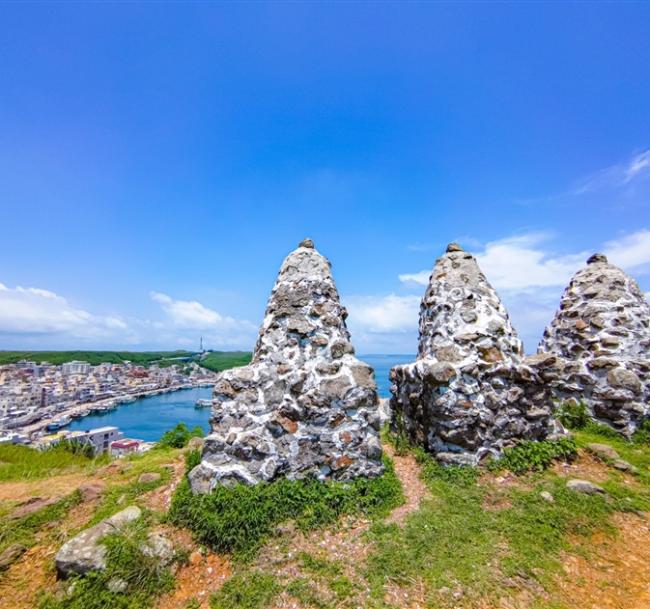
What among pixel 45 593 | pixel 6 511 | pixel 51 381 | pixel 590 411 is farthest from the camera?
pixel 51 381

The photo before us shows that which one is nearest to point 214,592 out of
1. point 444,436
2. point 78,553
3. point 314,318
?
point 78,553

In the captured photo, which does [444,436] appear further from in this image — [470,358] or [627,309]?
[627,309]

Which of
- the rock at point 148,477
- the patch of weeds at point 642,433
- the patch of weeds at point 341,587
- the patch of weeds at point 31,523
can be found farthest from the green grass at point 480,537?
the patch of weeds at point 31,523

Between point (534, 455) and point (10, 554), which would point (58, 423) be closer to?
point (10, 554)

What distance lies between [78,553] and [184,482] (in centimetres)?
170

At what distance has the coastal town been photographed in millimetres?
40906

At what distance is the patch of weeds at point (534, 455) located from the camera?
20.1 feet

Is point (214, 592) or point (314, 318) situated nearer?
point (214, 592)

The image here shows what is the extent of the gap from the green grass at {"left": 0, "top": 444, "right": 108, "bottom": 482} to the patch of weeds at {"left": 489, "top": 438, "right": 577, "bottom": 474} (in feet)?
29.1

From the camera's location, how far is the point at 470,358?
679 cm

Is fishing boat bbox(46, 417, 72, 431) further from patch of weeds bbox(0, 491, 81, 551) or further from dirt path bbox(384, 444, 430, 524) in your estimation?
dirt path bbox(384, 444, 430, 524)

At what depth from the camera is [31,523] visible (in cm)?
494

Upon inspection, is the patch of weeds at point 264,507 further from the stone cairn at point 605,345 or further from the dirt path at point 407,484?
the stone cairn at point 605,345

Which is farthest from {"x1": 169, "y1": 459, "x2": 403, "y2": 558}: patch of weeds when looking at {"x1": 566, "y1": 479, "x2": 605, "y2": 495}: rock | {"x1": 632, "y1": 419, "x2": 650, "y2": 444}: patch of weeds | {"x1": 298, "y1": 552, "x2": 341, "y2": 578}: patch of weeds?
{"x1": 632, "y1": 419, "x2": 650, "y2": 444}: patch of weeds
